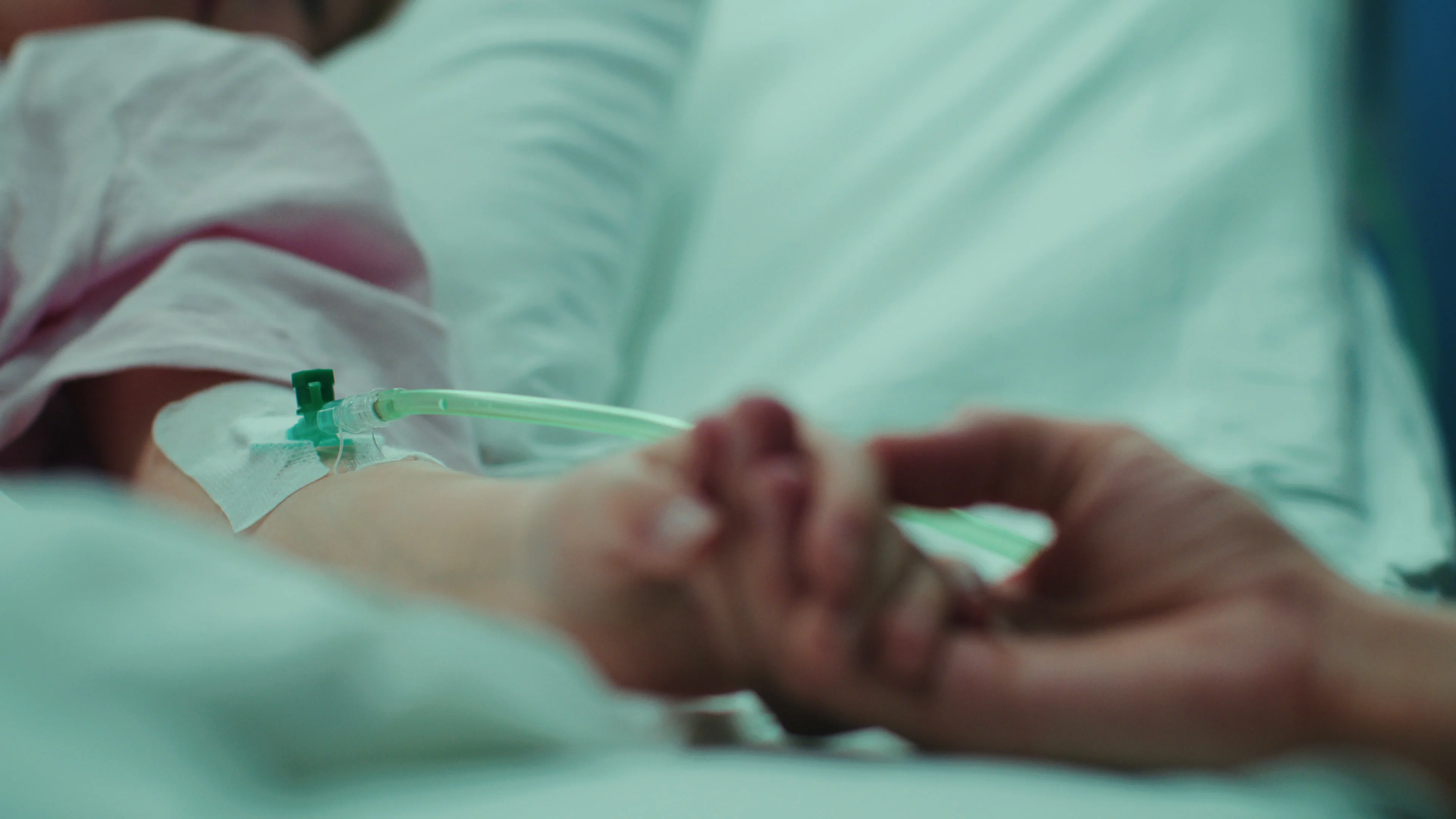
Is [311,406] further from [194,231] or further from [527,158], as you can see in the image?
[527,158]

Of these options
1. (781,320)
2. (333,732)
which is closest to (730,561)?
(333,732)

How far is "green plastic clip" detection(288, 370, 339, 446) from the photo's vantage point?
626 mm

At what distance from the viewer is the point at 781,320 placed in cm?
114

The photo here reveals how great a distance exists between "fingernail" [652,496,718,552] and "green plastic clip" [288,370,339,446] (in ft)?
1.00

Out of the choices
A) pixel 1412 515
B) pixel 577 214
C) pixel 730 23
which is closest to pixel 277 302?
pixel 577 214

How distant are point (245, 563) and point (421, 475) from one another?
0.24 meters

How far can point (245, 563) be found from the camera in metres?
0.36

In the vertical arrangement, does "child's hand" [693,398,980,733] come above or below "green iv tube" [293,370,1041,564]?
above

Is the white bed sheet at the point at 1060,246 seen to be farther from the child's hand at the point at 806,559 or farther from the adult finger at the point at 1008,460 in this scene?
the child's hand at the point at 806,559

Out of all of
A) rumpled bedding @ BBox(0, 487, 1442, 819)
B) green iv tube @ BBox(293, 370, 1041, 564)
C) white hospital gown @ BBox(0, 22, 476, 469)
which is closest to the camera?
rumpled bedding @ BBox(0, 487, 1442, 819)

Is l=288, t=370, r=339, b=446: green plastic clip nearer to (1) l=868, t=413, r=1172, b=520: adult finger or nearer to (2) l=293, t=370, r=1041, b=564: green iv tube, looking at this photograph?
(2) l=293, t=370, r=1041, b=564: green iv tube

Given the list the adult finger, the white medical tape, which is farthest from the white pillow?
the adult finger

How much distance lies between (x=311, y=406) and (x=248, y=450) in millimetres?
55

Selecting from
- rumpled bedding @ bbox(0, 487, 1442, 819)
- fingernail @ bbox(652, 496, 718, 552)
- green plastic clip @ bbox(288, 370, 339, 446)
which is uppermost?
fingernail @ bbox(652, 496, 718, 552)
